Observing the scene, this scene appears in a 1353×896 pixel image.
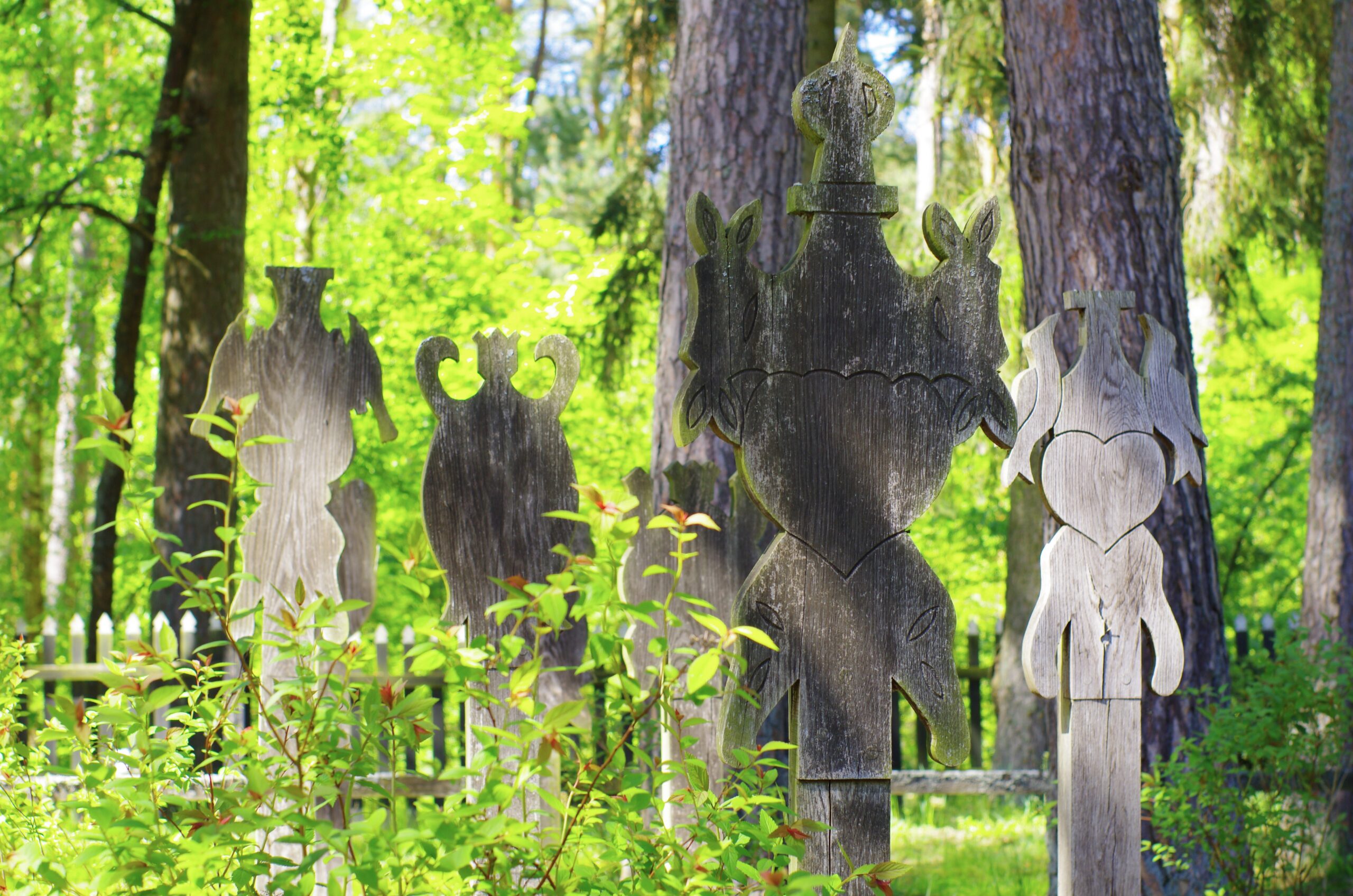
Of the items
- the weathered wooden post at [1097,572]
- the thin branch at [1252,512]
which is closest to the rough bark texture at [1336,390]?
the thin branch at [1252,512]

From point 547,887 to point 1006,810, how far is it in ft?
22.3

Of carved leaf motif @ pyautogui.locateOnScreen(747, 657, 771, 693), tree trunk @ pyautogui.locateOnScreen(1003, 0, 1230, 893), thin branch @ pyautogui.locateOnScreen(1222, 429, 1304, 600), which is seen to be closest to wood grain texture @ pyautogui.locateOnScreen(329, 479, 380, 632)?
carved leaf motif @ pyautogui.locateOnScreen(747, 657, 771, 693)

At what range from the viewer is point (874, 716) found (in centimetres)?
249

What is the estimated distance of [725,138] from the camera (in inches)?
229

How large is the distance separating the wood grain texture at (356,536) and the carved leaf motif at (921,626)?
2.74 meters

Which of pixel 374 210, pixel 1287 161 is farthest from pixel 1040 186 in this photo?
pixel 374 210

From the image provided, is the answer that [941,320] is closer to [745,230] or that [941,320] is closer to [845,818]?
[745,230]

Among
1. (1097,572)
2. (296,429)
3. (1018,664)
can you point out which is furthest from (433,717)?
(1018,664)

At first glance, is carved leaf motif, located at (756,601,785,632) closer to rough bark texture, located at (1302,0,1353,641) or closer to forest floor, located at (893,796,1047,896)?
forest floor, located at (893,796,1047,896)

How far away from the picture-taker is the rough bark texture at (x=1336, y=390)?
619cm

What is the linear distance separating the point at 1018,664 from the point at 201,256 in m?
6.73

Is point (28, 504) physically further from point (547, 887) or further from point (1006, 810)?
point (547, 887)

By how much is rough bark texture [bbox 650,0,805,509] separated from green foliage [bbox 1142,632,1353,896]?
2.61m

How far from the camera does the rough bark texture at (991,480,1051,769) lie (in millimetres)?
8344
